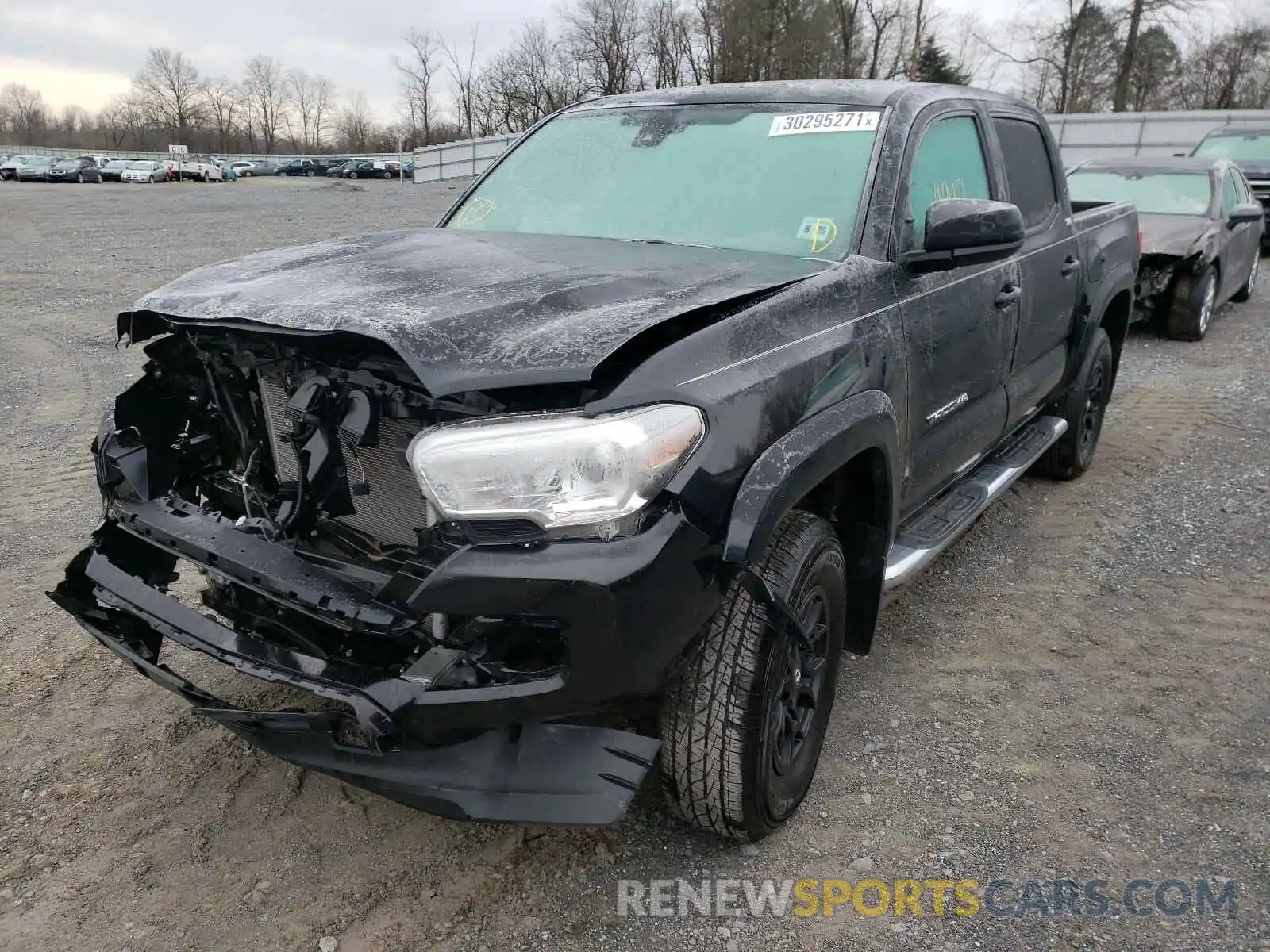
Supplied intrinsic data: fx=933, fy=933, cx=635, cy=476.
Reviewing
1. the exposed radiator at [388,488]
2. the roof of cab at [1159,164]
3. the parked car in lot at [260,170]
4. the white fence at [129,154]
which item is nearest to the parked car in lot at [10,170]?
the parked car in lot at [260,170]

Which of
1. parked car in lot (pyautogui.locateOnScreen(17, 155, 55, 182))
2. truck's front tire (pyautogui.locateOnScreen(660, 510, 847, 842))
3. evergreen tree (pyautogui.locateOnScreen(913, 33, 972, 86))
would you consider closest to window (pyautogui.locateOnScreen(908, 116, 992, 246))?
truck's front tire (pyautogui.locateOnScreen(660, 510, 847, 842))

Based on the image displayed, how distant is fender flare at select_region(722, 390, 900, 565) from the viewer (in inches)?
78.8

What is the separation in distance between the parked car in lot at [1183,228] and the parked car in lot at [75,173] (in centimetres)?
5170

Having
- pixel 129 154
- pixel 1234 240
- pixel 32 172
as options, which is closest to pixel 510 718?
pixel 1234 240

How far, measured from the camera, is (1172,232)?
8914 millimetres

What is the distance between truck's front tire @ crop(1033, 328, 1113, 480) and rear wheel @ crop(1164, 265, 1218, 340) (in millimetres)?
4414

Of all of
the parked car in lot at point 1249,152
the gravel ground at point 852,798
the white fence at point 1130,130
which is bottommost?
the gravel ground at point 852,798

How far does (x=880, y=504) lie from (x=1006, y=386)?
1.45 meters

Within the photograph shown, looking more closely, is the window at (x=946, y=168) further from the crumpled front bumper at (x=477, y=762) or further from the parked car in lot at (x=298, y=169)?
the parked car in lot at (x=298, y=169)

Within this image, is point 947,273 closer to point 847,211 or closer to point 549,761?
point 847,211

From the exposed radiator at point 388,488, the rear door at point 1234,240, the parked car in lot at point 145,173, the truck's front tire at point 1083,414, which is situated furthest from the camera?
the parked car in lot at point 145,173

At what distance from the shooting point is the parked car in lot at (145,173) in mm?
49656

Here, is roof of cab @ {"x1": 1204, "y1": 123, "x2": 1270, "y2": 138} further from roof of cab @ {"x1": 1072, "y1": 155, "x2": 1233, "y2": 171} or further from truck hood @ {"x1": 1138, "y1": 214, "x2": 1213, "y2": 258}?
truck hood @ {"x1": 1138, "y1": 214, "x2": 1213, "y2": 258}

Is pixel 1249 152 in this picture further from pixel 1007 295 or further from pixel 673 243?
pixel 673 243
